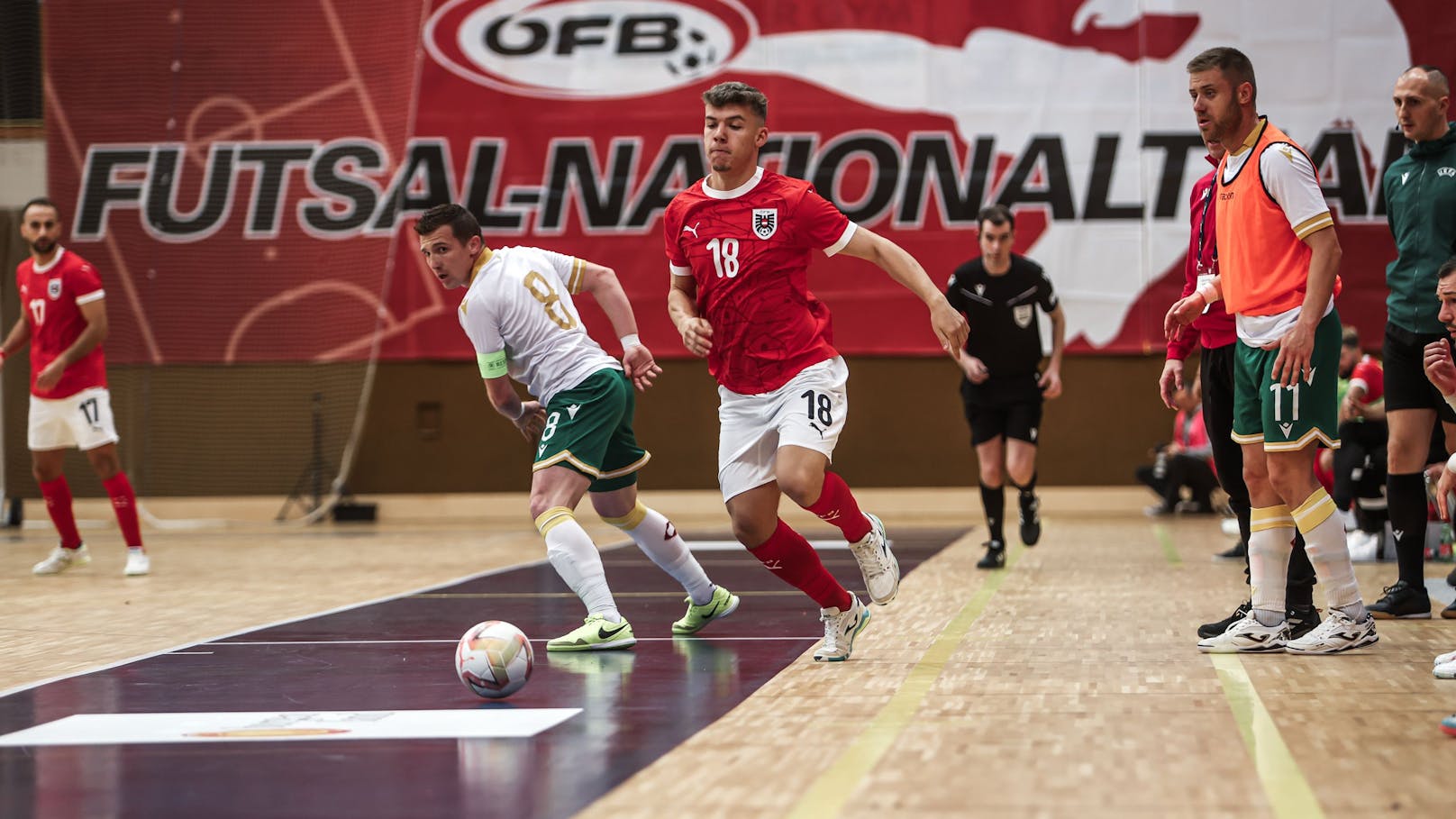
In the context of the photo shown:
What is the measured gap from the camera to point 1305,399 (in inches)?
202

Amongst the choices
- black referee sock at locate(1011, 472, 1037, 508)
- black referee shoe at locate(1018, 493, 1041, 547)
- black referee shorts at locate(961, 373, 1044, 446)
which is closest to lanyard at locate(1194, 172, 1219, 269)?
black referee shorts at locate(961, 373, 1044, 446)

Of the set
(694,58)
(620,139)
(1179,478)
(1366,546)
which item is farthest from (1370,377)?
(620,139)

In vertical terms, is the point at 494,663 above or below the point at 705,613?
above

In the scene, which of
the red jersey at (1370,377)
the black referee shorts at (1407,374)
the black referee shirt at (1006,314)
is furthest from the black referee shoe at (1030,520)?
the black referee shorts at (1407,374)

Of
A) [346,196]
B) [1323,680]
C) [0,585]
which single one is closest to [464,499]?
[346,196]

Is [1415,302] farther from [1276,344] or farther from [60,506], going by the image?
[60,506]

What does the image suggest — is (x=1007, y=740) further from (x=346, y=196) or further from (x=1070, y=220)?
(x=346, y=196)

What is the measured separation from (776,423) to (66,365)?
19.2 feet

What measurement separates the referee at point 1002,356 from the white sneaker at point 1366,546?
212 cm

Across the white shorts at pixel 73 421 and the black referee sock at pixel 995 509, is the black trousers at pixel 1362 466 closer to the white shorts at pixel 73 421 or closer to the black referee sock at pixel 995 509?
the black referee sock at pixel 995 509

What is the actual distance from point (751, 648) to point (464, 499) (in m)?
10.0

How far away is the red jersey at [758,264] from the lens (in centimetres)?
537

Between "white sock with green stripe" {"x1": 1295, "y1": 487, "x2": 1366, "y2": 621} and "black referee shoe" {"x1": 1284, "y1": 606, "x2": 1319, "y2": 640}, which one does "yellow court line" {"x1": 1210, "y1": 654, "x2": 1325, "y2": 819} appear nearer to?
"white sock with green stripe" {"x1": 1295, "y1": 487, "x2": 1366, "y2": 621}

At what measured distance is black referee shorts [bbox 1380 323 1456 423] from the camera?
6297 mm
